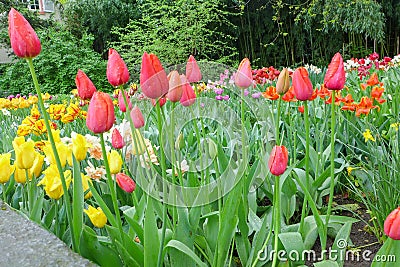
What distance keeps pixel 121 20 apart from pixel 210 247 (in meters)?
8.76

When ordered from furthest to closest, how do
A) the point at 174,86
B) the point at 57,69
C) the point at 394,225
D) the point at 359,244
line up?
the point at 57,69 < the point at 359,244 < the point at 174,86 < the point at 394,225

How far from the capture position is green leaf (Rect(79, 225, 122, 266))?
27.5 inches

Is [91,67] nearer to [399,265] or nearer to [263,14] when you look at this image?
[263,14]

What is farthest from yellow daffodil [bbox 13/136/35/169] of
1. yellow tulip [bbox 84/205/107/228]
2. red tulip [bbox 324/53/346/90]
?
red tulip [bbox 324/53/346/90]

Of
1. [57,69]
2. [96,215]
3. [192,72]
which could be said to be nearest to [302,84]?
[192,72]

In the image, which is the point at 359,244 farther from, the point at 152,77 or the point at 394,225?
the point at 152,77

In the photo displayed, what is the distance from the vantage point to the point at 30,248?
2.05 ft

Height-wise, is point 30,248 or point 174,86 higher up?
point 174,86

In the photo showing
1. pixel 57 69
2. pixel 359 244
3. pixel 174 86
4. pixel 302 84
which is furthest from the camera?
pixel 57 69

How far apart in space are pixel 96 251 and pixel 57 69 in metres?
8.13

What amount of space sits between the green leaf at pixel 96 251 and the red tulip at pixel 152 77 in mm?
250

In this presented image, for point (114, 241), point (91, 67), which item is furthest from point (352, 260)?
point (91, 67)

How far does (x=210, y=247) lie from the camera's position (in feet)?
2.72

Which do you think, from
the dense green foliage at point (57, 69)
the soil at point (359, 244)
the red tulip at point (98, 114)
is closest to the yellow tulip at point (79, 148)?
the red tulip at point (98, 114)
